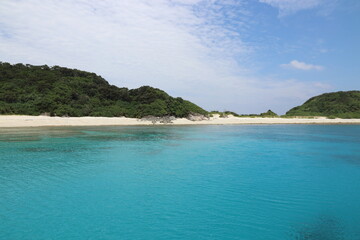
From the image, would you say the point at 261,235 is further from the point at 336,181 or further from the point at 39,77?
the point at 39,77

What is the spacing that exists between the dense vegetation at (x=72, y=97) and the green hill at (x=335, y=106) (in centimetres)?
6503

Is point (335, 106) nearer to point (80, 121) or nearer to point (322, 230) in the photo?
point (80, 121)

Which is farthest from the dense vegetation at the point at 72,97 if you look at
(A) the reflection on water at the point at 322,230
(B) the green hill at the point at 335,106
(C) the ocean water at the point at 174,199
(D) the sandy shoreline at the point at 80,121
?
(B) the green hill at the point at 335,106

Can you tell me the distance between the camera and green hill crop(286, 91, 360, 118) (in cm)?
10330

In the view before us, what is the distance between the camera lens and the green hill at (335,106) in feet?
339

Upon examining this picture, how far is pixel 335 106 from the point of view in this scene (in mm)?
110312

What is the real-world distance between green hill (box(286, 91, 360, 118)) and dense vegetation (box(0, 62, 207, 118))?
6503cm

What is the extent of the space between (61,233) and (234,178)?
9173 millimetres

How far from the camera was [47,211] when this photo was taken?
338 inches

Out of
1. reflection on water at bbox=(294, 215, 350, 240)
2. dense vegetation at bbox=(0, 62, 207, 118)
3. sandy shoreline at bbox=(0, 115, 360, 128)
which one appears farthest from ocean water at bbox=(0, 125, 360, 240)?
dense vegetation at bbox=(0, 62, 207, 118)

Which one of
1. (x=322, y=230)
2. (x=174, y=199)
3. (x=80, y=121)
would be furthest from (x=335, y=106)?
(x=174, y=199)

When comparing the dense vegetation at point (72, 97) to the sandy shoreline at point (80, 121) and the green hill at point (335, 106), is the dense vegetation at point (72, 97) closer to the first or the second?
the sandy shoreline at point (80, 121)

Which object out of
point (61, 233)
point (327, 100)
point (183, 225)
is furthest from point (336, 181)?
point (327, 100)

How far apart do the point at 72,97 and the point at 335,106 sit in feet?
357
